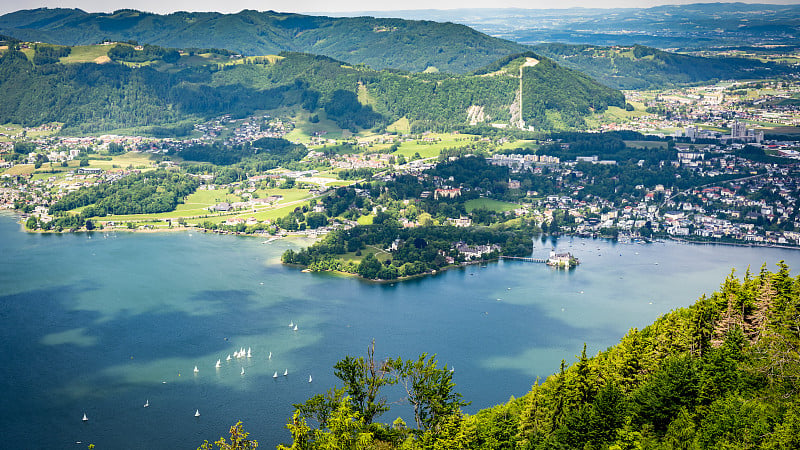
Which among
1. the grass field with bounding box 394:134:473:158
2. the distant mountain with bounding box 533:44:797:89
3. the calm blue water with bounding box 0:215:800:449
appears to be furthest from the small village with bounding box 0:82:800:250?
the distant mountain with bounding box 533:44:797:89

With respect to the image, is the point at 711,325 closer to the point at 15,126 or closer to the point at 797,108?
the point at 797,108

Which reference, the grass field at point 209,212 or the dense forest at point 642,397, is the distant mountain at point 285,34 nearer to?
the grass field at point 209,212

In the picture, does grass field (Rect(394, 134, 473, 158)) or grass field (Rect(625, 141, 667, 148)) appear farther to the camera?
grass field (Rect(394, 134, 473, 158))

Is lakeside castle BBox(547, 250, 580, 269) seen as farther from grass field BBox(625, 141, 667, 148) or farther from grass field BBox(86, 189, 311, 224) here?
grass field BBox(625, 141, 667, 148)

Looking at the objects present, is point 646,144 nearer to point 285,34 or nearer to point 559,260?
point 559,260

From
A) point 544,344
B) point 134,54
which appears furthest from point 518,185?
point 134,54

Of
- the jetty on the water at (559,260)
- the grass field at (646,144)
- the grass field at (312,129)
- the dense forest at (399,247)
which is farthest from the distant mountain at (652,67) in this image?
the jetty on the water at (559,260)

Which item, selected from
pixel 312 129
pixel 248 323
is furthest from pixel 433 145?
pixel 248 323
